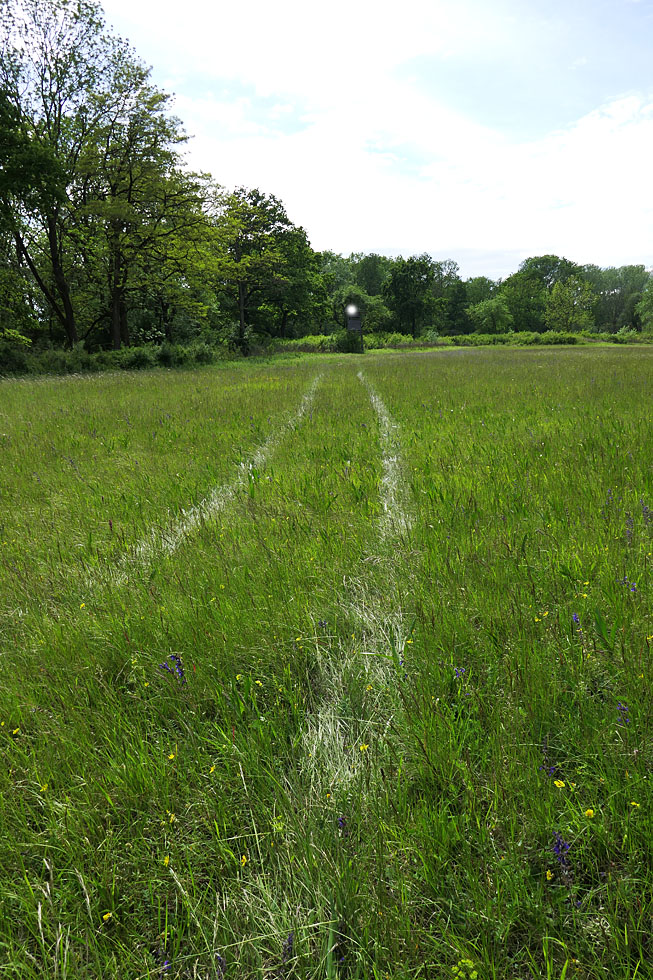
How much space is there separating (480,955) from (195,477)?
4865mm

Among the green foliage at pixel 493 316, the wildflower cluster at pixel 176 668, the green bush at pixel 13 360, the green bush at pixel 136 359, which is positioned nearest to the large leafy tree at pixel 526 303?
the green foliage at pixel 493 316

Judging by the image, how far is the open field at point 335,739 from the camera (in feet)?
3.61

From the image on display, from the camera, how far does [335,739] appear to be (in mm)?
1717

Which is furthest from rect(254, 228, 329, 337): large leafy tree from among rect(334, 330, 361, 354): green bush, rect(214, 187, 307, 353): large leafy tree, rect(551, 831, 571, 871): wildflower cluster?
rect(551, 831, 571, 871): wildflower cluster

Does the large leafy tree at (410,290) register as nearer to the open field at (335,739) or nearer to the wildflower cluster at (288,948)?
the open field at (335,739)

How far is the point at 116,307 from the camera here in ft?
94.9

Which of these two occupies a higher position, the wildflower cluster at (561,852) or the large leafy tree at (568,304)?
the large leafy tree at (568,304)

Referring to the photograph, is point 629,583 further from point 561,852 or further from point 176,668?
point 176,668

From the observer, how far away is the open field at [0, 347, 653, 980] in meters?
1.10

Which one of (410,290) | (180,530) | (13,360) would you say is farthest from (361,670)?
(410,290)

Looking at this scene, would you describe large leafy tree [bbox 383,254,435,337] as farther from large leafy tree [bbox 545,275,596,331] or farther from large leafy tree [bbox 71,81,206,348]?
large leafy tree [bbox 71,81,206,348]

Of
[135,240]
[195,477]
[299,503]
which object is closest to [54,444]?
[195,477]

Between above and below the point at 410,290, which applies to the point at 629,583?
below

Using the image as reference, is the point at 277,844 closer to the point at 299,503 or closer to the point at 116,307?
the point at 299,503
